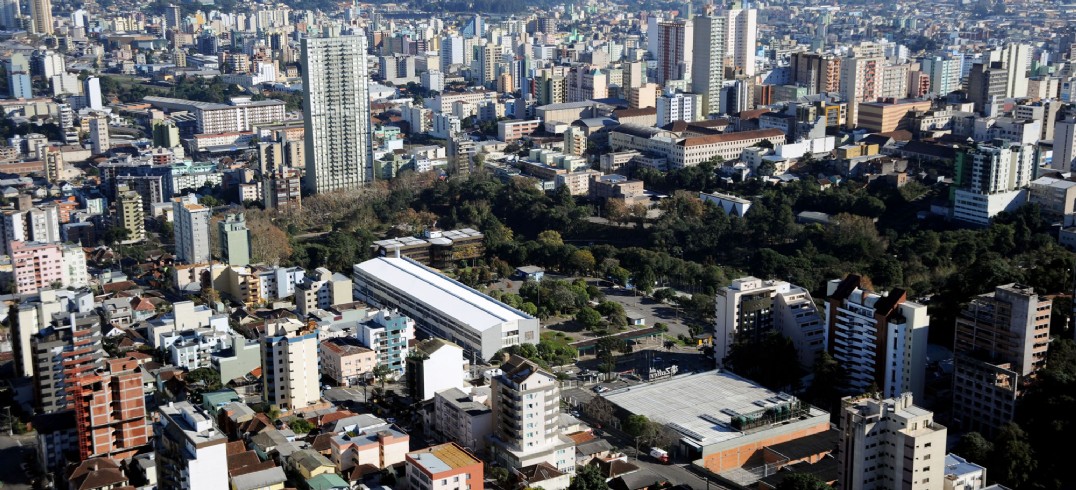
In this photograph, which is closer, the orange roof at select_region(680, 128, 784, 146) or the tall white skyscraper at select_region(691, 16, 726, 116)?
the orange roof at select_region(680, 128, 784, 146)

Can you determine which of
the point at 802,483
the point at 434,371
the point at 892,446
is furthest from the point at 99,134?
the point at 892,446

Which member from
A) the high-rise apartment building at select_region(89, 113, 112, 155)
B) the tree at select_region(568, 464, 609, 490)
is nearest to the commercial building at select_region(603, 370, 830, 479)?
the tree at select_region(568, 464, 609, 490)

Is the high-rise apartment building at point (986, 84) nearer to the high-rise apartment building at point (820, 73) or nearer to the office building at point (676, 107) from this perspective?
the high-rise apartment building at point (820, 73)

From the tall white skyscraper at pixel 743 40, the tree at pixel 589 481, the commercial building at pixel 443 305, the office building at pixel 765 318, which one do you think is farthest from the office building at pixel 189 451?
the tall white skyscraper at pixel 743 40

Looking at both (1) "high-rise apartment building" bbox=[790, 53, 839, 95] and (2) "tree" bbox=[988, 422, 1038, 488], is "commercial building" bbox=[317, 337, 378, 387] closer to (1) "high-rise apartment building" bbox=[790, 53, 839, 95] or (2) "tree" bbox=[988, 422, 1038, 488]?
(2) "tree" bbox=[988, 422, 1038, 488]

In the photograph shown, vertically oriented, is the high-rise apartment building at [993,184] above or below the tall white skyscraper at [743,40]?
below

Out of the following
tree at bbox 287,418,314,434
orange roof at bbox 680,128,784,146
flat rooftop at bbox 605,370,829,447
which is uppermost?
orange roof at bbox 680,128,784,146

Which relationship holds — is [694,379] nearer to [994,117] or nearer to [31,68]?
[994,117]
